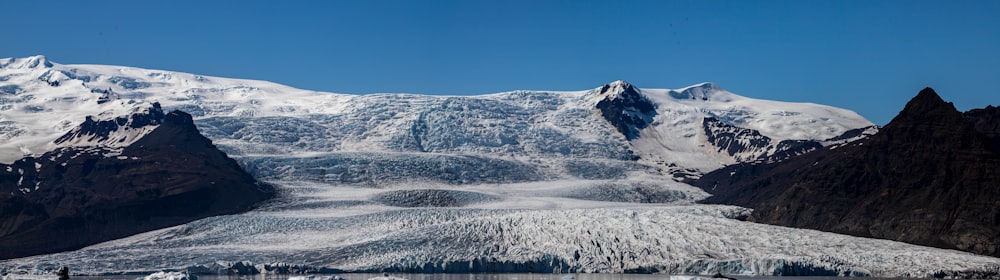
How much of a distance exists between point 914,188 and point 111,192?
11129 cm

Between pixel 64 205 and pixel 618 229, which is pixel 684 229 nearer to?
pixel 618 229

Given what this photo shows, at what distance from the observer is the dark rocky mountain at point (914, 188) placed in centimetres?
12038

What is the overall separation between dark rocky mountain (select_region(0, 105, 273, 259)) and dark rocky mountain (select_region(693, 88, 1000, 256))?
80.1 meters

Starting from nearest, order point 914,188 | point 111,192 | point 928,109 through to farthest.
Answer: point 914,188
point 928,109
point 111,192

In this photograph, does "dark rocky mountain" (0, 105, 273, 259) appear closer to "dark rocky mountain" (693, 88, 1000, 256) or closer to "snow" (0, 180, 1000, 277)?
"snow" (0, 180, 1000, 277)

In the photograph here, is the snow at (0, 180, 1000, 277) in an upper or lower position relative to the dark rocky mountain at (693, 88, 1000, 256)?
lower

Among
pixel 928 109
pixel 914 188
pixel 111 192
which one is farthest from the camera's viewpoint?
pixel 111 192

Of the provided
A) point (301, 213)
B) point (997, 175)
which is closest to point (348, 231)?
point (301, 213)

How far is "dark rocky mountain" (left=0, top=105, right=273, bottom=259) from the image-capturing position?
14838 centimetres

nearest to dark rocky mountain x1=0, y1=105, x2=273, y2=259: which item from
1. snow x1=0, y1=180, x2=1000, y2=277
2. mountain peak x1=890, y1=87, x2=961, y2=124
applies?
snow x1=0, y1=180, x2=1000, y2=277

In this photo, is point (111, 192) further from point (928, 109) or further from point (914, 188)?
point (928, 109)

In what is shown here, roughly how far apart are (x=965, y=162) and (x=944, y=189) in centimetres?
619

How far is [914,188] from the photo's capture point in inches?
5226

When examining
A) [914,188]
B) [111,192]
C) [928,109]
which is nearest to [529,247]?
[914,188]
